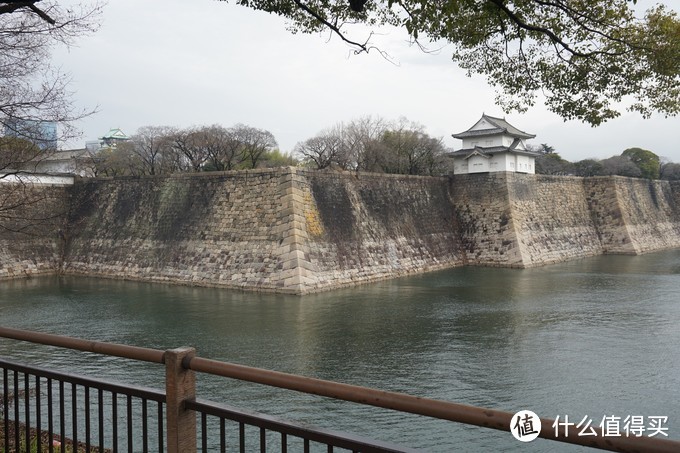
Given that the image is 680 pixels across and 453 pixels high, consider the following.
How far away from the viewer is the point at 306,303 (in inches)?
530

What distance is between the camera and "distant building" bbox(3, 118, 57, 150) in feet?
19.7

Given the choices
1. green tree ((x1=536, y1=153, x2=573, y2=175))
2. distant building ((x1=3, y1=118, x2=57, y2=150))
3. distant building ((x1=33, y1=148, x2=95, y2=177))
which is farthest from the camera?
green tree ((x1=536, y1=153, x2=573, y2=175))

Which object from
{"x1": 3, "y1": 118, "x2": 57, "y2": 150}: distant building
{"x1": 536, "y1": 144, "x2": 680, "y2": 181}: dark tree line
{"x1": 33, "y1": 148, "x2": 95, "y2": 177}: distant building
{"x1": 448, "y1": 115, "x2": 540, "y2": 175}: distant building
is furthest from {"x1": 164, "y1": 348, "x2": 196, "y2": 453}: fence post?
{"x1": 536, "y1": 144, "x2": 680, "y2": 181}: dark tree line

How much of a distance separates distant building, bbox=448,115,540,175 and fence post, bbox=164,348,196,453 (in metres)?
25.9

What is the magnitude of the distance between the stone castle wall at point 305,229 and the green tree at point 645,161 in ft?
85.3

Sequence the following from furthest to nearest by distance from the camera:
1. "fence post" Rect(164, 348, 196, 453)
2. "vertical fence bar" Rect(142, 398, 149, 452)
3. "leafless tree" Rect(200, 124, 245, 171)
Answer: "leafless tree" Rect(200, 124, 245, 171), "vertical fence bar" Rect(142, 398, 149, 452), "fence post" Rect(164, 348, 196, 453)

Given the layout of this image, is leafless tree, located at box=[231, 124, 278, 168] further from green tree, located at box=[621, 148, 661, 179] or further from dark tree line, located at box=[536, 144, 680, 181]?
green tree, located at box=[621, 148, 661, 179]

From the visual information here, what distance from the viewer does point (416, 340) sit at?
10.0m

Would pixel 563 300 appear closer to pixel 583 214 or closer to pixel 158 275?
pixel 158 275

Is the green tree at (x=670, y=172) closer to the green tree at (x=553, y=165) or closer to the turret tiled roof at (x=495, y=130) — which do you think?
the green tree at (x=553, y=165)

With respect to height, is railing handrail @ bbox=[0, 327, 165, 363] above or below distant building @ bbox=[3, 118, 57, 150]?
below

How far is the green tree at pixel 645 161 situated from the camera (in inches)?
1967

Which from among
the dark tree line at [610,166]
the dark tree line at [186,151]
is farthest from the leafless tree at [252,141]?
the dark tree line at [610,166]

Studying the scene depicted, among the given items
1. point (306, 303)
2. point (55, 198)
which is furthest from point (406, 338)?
point (55, 198)
